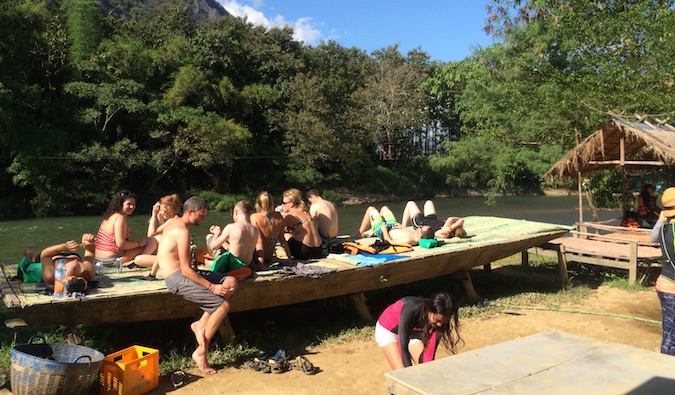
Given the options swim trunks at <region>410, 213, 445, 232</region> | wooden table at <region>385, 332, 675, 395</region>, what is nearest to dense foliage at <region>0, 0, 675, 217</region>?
swim trunks at <region>410, 213, 445, 232</region>

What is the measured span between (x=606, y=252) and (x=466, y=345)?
4604mm

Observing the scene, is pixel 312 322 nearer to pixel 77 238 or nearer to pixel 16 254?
pixel 16 254

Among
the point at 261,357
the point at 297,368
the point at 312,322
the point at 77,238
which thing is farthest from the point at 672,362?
the point at 77,238

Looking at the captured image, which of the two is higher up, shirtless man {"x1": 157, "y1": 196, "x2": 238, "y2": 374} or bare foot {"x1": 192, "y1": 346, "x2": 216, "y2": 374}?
shirtless man {"x1": 157, "y1": 196, "x2": 238, "y2": 374}

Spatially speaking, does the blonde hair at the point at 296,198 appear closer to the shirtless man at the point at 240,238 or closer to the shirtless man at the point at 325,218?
the shirtless man at the point at 325,218

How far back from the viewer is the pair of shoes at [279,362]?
196 inches

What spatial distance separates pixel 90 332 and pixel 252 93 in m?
29.1

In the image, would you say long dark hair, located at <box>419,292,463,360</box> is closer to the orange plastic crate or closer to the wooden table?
the wooden table

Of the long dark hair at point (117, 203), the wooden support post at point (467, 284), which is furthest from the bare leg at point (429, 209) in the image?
the long dark hair at point (117, 203)

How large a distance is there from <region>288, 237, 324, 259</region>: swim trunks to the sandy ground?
1.26m

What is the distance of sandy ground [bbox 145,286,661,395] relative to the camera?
4.67m

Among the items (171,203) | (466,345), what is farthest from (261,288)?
(466,345)

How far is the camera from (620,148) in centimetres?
1052

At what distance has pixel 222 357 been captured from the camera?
5.15 meters
